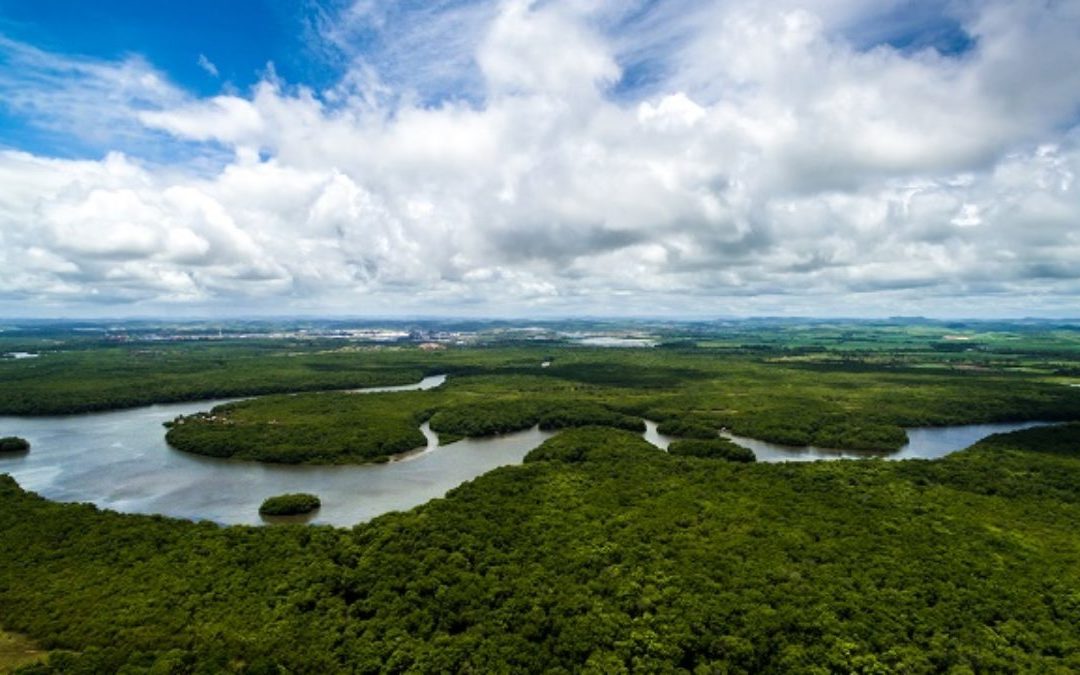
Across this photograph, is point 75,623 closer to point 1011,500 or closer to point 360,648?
point 360,648

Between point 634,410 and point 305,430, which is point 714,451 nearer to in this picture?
point 634,410

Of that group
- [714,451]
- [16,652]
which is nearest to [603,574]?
[16,652]

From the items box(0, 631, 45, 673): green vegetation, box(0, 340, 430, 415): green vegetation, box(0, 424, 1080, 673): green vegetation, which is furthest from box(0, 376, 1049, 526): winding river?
box(0, 631, 45, 673): green vegetation

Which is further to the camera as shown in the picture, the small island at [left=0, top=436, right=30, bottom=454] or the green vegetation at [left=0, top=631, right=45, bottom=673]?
the small island at [left=0, top=436, right=30, bottom=454]

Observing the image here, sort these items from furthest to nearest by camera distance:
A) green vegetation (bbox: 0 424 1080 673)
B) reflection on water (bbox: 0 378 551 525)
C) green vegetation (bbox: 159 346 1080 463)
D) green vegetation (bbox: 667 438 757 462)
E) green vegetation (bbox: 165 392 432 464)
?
green vegetation (bbox: 159 346 1080 463) < green vegetation (bbox: 165 392 432 464) < green vegetation (bbox: 667 438 757 462) < reflection on water (bbox: 0 378 551 525) < green vegetation (bbox: 0 424 1080 673)

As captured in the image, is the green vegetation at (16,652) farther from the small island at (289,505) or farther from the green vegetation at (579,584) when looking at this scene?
the small island at (289,505)

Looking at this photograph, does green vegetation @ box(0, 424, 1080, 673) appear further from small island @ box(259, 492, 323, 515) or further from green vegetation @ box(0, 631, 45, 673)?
small island @ box(259, 492, 323, 515)
